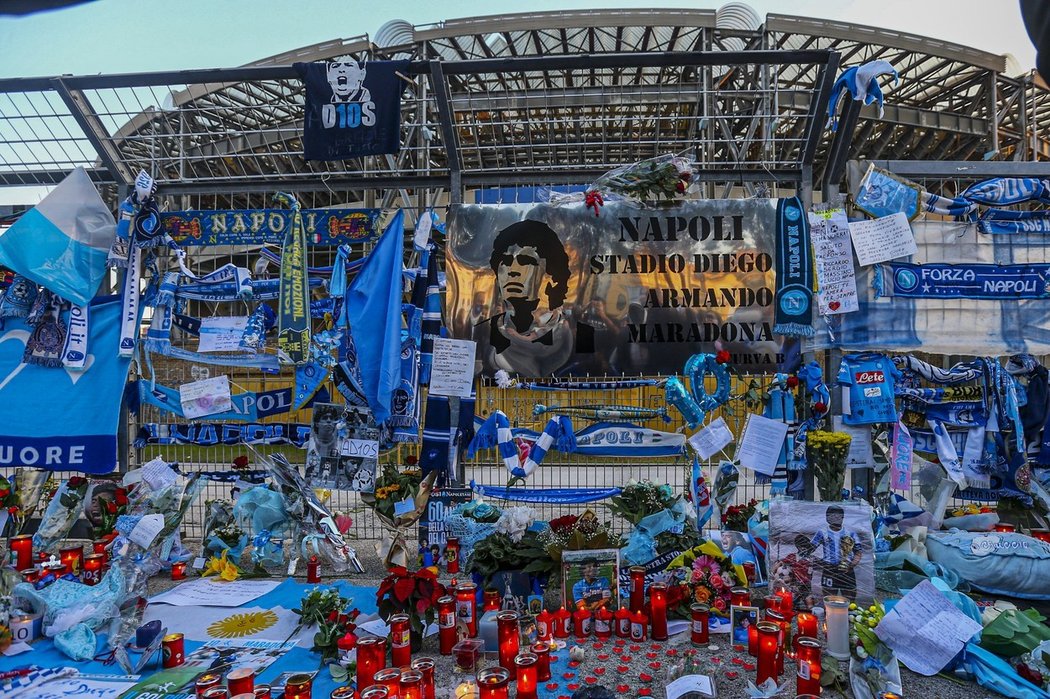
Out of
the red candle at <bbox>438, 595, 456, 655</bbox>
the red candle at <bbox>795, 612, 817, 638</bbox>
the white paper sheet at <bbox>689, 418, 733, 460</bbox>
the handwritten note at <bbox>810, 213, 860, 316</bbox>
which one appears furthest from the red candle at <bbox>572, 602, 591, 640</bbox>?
the handwritten note at <bbox>810, 213, 860, 316</bbox>

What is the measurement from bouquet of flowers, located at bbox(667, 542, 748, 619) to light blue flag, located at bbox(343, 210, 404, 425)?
8.04 feet

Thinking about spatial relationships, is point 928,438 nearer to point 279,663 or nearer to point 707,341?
Result: point 707,341

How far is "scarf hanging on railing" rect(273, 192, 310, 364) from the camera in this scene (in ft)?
16.4

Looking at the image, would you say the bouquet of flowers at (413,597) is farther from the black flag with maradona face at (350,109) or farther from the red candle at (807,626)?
the black flag with maradona face at (350,109)

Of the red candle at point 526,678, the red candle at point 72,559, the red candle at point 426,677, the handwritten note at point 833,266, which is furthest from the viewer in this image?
the handwritten note at point 833,266

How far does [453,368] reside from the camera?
486 cm

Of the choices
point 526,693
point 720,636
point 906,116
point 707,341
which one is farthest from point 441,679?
point 906,116

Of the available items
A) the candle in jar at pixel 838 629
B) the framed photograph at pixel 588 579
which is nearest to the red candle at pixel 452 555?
the framed photograph at pixel 588 579

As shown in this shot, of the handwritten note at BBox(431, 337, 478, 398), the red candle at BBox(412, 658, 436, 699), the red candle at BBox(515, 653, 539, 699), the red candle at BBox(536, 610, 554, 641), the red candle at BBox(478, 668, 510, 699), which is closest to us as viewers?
the red candle at BBox(478, 668, 510, 699)

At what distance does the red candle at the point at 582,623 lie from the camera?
3.53 metres

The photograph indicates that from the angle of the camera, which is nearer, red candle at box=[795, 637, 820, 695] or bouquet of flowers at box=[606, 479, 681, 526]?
red candle at box=[795, 637, 820, 695]

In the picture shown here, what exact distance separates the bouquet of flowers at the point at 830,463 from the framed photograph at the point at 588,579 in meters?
1.55

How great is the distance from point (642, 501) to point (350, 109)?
3.67 metres

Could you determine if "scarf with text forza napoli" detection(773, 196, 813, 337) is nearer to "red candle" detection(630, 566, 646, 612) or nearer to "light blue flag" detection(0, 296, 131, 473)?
"red candle" detection(630, 566, 646, 612)
